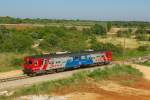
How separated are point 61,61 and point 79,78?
585cm

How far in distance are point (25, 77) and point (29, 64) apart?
184cm

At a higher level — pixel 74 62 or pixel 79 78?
pixel 74 62

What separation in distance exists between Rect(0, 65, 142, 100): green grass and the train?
3.67 meters

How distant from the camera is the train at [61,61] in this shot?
1793 inches

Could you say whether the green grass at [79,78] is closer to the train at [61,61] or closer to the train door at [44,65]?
the train at [61,61]

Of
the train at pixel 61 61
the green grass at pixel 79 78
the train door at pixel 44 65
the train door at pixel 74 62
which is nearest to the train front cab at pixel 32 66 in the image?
the train at pixel 61 61

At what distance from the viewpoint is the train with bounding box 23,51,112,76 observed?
45.5 meters

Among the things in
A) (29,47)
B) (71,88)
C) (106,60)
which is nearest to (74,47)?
(29,47)

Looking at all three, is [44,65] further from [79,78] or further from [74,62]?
[74,62]

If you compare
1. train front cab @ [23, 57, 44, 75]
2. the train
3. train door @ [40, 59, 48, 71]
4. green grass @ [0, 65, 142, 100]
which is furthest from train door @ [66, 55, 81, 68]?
train front cab @ [23, 57, 44, 75]

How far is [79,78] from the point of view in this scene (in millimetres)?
44188

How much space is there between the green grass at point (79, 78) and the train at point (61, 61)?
367 centimetres

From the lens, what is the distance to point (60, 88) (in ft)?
131

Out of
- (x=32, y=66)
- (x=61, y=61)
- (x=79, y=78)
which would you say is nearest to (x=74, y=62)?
(x=61, y=61)
